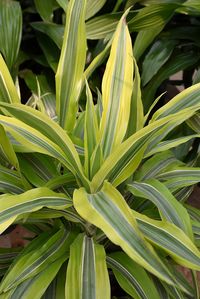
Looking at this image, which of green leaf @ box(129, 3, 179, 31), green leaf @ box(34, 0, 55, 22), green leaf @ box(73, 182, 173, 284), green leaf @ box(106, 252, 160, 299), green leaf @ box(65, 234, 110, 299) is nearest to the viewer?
green leaf @ box(73, 182, 173, 284)

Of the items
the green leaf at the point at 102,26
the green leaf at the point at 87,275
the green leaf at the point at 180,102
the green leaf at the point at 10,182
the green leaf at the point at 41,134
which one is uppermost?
the green leaf at the point at 102,26

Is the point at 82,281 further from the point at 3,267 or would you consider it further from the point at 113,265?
the point at 3,267

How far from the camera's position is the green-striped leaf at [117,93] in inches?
37.0

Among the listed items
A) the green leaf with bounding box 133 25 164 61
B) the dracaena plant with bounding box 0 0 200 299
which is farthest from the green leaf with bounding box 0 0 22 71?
the dracaena plant with bounding box 0 0 200 299

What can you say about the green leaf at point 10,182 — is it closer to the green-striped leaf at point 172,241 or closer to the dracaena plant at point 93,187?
the dracaena plant at point 93,187

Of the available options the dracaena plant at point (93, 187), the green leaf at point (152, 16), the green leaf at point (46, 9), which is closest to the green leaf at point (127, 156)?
the dracaena plant at point (93, 187)

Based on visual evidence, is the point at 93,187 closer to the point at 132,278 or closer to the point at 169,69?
the point at 132,278

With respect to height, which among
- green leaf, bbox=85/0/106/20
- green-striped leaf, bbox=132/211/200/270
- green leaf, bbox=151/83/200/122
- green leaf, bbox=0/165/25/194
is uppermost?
green leaf, bbox=85/0/106/20

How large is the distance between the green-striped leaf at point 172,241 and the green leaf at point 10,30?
2.99 feet

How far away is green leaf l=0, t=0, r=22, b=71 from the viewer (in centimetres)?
158

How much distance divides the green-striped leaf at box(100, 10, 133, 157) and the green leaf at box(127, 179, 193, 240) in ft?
0.37

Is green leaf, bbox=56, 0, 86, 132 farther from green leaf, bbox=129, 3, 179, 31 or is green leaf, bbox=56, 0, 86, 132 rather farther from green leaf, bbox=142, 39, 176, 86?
green leaf, bbox=142, 39, 176, 86

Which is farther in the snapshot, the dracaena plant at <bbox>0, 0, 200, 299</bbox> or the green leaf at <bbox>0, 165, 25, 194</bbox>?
the green leaf at <bbox>0, 165, 25, 194</bbox>

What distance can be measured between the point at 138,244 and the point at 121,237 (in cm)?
3
